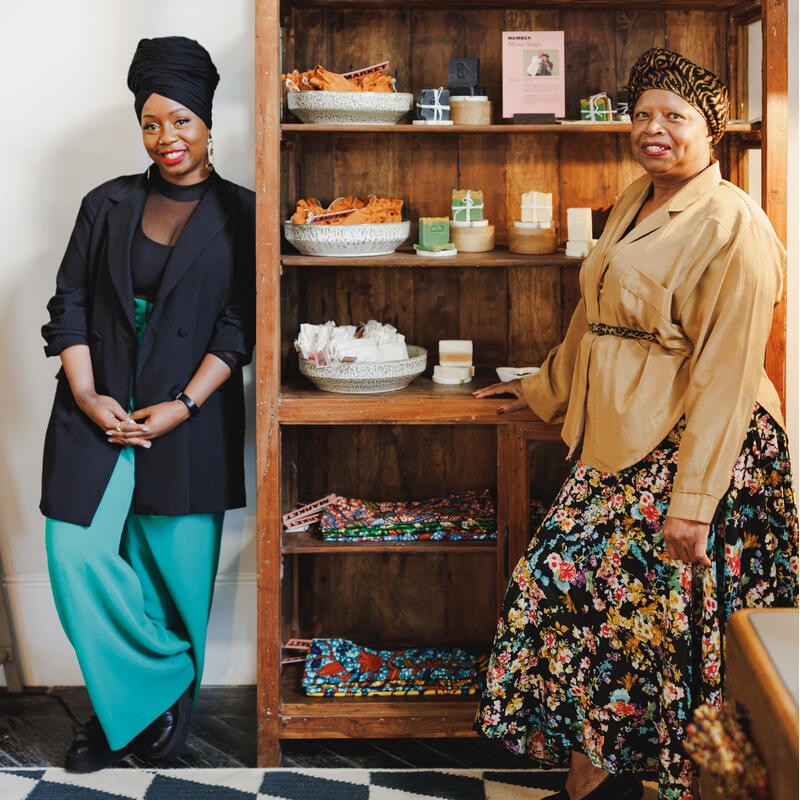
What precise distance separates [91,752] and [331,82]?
77.3 inches

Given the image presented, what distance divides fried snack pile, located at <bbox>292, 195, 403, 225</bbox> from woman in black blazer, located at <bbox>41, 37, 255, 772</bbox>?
0.16 metres

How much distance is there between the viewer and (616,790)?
2467mm

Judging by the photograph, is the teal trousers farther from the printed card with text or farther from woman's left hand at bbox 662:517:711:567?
woman's left hand at bbox 662:517:711:567

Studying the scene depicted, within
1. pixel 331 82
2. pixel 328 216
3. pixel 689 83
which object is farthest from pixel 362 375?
pixel 689 83

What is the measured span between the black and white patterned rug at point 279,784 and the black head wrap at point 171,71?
178 cm

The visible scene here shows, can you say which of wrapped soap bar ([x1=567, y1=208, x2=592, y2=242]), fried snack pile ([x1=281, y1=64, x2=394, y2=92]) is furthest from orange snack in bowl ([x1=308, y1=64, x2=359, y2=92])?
wrapped soap bar ([x1=567, y1=208, x2=592, y2=242])

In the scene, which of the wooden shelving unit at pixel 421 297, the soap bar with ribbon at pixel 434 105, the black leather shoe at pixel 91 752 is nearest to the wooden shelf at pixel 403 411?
the wooden shelving unit at pixel 421 297

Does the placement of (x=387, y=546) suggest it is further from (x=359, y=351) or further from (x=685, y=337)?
(x=685, y=337)

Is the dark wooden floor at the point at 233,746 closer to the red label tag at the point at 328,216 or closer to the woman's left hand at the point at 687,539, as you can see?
the woman's left hand at the point at 687,539

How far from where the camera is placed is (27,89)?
303 cm

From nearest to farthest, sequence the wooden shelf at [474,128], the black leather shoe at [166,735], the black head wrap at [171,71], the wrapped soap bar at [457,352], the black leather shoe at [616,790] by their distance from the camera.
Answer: the black leather shoe at [616,790] < the black head wrap at [171,71] < the wooden shelf at [474,128] < the black leather shoe at [166,735] < the wrapped soap bar at [457,352]

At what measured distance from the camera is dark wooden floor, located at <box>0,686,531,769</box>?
2.79 m

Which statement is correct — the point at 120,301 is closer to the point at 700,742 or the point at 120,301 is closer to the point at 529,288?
the point at 529,288

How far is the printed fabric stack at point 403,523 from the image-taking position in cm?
289
